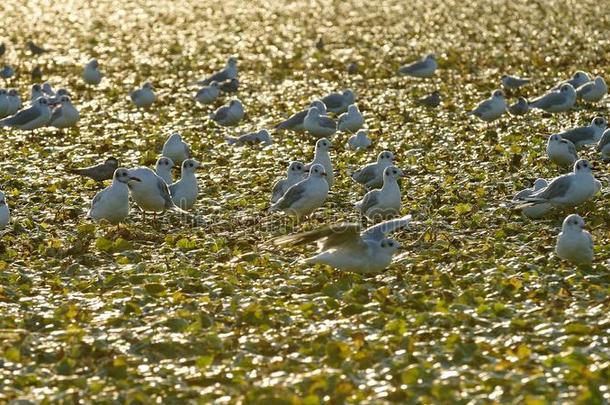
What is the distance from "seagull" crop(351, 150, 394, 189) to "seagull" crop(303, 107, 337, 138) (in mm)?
3555

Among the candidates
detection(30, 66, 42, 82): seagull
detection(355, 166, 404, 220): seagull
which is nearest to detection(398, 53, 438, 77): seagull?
detection(30, 66, 42, 82): seagull

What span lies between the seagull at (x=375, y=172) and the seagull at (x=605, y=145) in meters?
3.48

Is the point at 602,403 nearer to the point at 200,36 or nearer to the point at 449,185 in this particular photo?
the point at 449,185

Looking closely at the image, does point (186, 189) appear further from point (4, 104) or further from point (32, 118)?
point (4, 104)

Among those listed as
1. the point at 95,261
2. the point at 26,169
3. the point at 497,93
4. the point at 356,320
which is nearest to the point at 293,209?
the point at 95,261

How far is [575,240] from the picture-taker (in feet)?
38.8

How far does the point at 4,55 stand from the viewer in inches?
1293

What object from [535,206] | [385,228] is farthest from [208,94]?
[385,228]

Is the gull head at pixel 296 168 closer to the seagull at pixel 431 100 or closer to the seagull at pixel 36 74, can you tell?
the seagull at pixel 431 100

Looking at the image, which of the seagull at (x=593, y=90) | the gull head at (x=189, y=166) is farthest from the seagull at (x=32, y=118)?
the seagull at (x=593, y=90)

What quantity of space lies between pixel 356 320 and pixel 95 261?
3798mm

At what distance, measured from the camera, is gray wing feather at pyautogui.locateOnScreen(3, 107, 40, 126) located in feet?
67.9

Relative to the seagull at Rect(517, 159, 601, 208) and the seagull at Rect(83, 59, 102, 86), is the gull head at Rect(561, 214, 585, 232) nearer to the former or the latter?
the seagull at Rect(517, 159, 601, 208)

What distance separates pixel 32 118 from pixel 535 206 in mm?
10626
